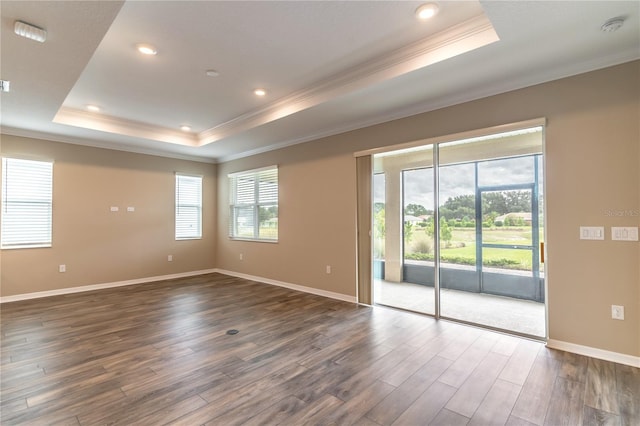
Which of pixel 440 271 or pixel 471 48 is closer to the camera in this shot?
pixel 471 48

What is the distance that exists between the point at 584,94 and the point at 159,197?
269 inches

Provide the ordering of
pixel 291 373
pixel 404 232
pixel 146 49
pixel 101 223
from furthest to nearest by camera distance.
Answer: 1. pixel 101 223
2. pixel 404 232
3. pixel 146 49
4. pixel 291 373

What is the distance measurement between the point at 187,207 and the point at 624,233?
7014 mm

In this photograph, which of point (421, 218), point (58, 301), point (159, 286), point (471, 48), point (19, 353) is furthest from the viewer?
point (159, 286)

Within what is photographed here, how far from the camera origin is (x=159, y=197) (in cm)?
627

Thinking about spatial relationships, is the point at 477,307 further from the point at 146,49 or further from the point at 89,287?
the point at 89,287

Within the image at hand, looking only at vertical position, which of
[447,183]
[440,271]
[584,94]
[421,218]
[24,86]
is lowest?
[440,271]

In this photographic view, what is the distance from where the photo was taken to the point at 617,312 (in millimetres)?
2650

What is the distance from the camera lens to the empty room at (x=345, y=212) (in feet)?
7.13

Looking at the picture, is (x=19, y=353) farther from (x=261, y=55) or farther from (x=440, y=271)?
(x=440, y=271)

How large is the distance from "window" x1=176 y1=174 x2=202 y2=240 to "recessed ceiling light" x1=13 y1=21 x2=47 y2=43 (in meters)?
4.48

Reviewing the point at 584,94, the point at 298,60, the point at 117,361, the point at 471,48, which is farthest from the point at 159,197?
the point at 584,94

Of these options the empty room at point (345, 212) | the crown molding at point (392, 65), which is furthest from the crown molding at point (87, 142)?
the crown molding at point (392, 65)

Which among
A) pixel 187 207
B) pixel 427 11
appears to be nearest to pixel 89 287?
pixel 187 207
